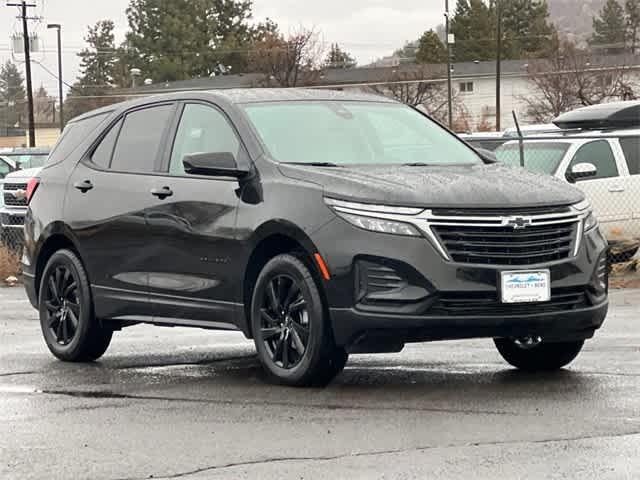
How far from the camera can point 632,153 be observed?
1872 centimetres

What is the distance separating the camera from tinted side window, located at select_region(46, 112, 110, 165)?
424 inches

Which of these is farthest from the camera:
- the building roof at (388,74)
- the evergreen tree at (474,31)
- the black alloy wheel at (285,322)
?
the evergreen tree at (474,31)

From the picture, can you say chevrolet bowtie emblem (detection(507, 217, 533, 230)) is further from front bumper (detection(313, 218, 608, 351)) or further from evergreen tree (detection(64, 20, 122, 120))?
evergreen tree (detection(64, 20, 122, 120))

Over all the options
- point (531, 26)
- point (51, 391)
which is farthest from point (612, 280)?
point (531, 26)

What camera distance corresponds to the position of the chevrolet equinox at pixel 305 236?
8141mm

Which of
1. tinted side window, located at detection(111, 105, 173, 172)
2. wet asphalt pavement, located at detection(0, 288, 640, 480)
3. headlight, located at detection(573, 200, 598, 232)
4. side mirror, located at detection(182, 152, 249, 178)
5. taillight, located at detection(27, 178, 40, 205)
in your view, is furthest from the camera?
taillight, located at detection(27, 178, 40, 205)

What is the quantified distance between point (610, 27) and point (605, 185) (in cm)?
11526

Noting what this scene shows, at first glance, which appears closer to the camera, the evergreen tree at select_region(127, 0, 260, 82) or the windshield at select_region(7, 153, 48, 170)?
the windshield at select_region(7, 153, 48, 170)

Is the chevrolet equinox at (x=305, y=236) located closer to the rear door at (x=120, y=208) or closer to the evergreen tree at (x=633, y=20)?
the rear door at (x=120, y=208)

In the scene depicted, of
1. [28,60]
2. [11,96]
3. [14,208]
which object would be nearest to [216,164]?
[14,208]

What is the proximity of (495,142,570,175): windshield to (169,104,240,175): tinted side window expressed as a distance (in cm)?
890

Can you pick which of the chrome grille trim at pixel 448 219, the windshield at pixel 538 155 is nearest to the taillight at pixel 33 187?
the chrome grille trim at pixel 448 219

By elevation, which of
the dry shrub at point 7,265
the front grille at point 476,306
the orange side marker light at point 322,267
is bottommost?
the dry shrub at point 7,265

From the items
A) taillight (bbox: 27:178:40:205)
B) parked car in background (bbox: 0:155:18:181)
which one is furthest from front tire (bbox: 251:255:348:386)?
parked car in background (bbox: 0:155:18:181)
